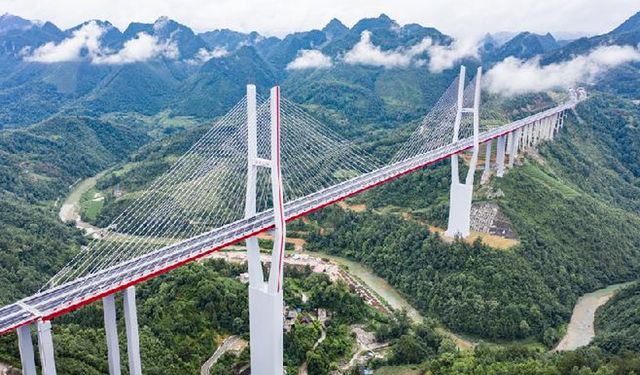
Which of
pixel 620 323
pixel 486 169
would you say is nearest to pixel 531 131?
pixel 486 169

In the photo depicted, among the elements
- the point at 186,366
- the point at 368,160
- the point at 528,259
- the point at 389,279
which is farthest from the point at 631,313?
the point at 368,160

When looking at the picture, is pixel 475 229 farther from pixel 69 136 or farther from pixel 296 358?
pixel 69 136

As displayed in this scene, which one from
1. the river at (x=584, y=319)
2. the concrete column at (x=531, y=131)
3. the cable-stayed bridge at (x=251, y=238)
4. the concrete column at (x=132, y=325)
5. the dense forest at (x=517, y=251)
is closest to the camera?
the cable-stayed bridge at (x=251, y=238)

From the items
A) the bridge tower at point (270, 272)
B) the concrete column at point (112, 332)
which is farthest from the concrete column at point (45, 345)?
the bridge tower at point (270, 272)

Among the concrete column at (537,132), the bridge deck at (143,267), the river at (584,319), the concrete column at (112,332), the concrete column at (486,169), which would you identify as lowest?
the river at (584,319)

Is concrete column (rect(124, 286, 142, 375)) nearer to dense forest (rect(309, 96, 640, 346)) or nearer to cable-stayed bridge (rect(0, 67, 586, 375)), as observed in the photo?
cable-stayed bridge (rect(0, 67, 586, 375))

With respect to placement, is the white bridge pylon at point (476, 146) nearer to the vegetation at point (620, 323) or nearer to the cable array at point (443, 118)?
the cable array at point (443, 118)

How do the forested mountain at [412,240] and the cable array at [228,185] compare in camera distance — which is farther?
the cable array at [228,185]

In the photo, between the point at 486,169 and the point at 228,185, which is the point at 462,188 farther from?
the point at 228,185
